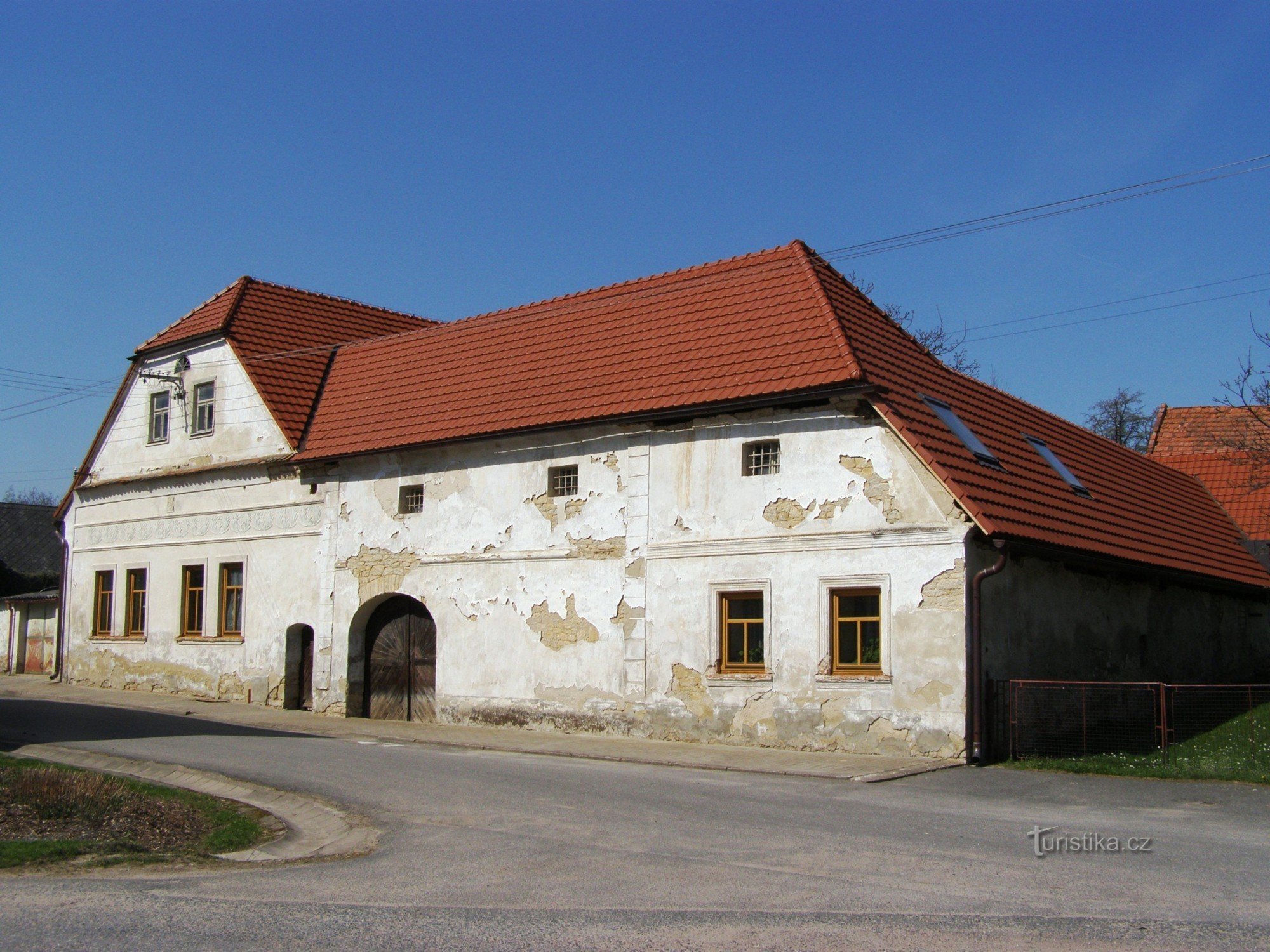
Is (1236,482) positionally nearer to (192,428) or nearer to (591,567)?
(591,567)

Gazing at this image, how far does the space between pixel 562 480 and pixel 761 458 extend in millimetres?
3883

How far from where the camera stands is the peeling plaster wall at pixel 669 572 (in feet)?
56.0

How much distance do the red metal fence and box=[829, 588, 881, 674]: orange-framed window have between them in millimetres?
1754

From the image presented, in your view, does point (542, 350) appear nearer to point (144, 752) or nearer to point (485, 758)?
point (485, 758)

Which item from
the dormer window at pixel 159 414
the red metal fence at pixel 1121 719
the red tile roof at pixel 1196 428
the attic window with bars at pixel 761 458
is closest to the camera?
the red metal fence at pixel 1121 719

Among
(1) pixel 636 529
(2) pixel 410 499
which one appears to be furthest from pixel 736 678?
(2) pixel 410 499

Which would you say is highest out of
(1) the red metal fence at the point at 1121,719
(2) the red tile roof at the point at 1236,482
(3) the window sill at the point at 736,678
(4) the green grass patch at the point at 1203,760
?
(2) the red tile roof at the point at 1236,482

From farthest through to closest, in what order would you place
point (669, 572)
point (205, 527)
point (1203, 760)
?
1. point (205, 527)
2. point (669, 572)
3. point (1203, 760)

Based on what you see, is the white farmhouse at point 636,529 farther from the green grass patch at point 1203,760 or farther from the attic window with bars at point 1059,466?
the green grass patch at point 1203,760

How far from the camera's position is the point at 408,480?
23.0 metres

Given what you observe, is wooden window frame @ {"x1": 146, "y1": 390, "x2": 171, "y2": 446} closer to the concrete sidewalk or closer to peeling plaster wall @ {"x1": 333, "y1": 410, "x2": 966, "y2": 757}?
the concrete sidewalk

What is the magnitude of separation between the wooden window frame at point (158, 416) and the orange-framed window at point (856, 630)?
55.5 feet

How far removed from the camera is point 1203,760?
15867 millimetres

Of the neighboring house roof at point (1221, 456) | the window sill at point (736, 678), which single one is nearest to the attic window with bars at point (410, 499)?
the window sill at point (736, 678)
